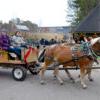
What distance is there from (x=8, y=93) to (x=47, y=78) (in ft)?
8.44

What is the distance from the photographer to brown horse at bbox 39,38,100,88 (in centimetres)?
933

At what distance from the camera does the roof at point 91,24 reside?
87.6 ft

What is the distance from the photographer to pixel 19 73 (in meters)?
10.1

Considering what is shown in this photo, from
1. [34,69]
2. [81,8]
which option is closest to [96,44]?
[34,69]

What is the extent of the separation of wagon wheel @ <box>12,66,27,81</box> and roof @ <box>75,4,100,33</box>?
16905mm

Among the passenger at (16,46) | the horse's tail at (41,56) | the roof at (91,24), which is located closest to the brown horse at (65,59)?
the horse's tail at (41,56)

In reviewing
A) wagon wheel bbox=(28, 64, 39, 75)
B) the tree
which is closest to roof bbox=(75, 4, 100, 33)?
the tree

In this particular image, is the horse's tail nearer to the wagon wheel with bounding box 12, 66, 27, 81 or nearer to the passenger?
the passenger

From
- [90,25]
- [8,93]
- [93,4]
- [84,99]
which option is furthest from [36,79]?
[93,4]

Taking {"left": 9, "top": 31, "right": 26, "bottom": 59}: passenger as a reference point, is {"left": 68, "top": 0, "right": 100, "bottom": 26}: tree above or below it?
above

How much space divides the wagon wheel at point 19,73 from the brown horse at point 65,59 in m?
0.58

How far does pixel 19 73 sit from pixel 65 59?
1.65 metres

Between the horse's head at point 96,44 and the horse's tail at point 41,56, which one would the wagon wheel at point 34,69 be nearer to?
the horse's tail at point 41,56

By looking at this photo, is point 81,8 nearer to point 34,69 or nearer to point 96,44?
point 34,69
